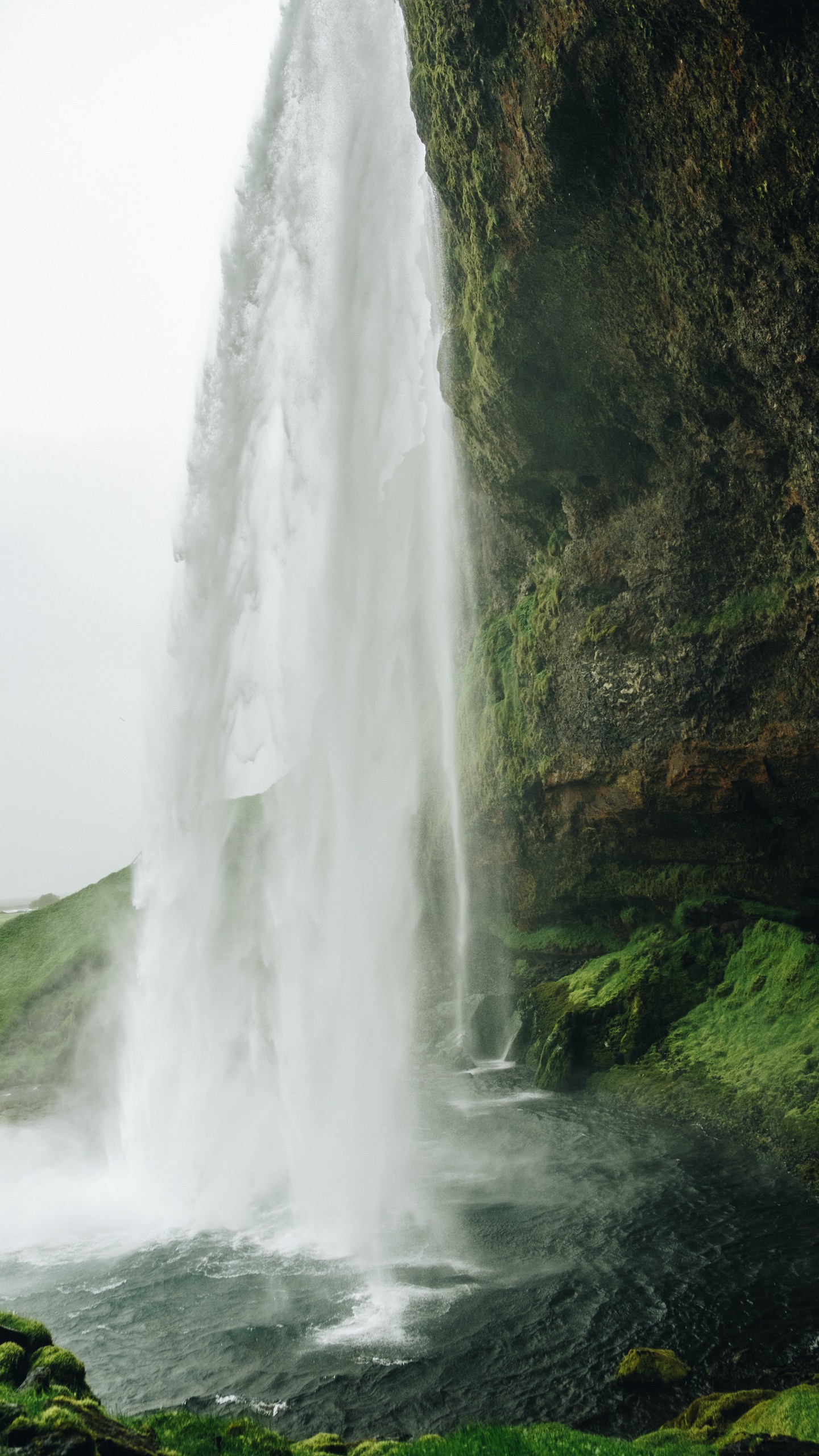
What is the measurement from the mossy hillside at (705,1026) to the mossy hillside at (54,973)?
65.6ft

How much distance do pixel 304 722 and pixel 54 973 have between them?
2469 cm

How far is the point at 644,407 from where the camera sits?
18.8m

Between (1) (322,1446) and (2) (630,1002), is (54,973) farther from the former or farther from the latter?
(1) (322,1446)

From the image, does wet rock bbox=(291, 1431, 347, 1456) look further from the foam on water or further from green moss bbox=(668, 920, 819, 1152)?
green moss bbox=(668, 920, 819, 1152)

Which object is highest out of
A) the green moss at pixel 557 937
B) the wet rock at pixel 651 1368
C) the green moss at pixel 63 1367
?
the green moss at pixel 557 937

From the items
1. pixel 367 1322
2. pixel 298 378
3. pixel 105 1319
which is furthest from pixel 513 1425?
pixel 298 378

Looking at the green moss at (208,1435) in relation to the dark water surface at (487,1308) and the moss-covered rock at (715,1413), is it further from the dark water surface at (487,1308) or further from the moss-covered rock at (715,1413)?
the moss-covered rock at (715,1413)

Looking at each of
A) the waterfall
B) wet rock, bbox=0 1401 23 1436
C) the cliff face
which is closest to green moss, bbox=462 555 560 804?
the cliff face

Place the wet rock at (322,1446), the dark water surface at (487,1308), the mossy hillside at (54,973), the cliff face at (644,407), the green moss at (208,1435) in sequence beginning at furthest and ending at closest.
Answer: the mossy hillside at (54,973)
the cliff face at (644,407)
the dark water surface at (487,1308)
the wet rock at (322,1446)
the green moss at (208,1435)

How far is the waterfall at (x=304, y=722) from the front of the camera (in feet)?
55.6

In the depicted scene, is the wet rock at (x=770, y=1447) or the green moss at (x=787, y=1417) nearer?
the wet rock at (x=770, y=1447)

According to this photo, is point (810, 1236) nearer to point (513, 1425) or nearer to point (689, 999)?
point (513, 1425)

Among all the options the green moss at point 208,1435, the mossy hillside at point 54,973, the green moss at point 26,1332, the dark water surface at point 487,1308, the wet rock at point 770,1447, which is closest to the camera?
the wet rock at point 770,1447

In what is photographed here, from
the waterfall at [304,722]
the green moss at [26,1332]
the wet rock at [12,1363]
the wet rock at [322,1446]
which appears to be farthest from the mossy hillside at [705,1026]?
the wet rock at [12,1363]
